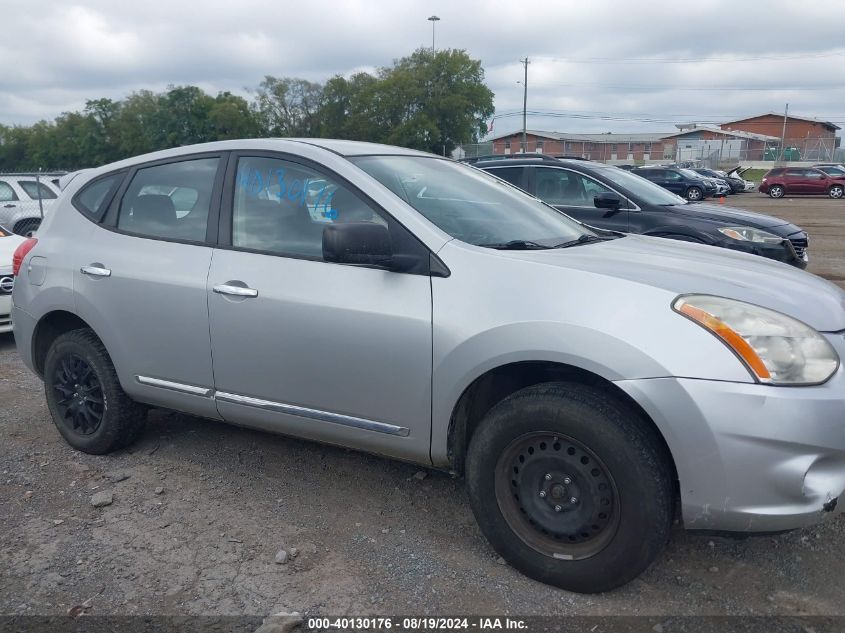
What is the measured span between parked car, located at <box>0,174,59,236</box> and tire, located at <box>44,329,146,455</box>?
32.7ft

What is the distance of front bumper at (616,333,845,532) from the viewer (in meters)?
2.40

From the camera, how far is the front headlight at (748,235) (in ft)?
24.4

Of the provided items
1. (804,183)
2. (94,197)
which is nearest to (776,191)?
(804,183)

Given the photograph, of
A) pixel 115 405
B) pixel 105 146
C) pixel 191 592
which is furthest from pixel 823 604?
pixel 105 146

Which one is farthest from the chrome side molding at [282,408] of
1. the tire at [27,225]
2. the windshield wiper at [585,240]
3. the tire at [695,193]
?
the tire at [695,193]

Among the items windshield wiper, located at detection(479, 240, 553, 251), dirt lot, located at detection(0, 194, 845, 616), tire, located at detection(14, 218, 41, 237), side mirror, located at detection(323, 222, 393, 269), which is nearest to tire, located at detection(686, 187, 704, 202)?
tire, located at detection(14, 218, 41, 237)

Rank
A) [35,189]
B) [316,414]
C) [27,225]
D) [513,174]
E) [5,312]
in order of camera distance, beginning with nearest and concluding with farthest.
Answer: [316,414], [5,312], [513,174], [27,225], [35,189]

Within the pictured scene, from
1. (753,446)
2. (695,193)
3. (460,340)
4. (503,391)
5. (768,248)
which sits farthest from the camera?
(695,193)

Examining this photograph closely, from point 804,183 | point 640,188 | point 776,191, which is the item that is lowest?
point 776,191

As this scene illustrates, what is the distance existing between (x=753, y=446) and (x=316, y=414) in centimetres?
181

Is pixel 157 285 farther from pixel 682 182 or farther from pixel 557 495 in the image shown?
pixel 682 182

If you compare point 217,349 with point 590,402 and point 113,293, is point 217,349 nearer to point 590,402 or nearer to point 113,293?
point 113,293

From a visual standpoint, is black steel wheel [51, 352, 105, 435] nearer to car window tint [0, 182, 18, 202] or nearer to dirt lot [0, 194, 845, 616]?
dirt lot [0, 194, 845, 616]

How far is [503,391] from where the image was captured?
310 centimetres
